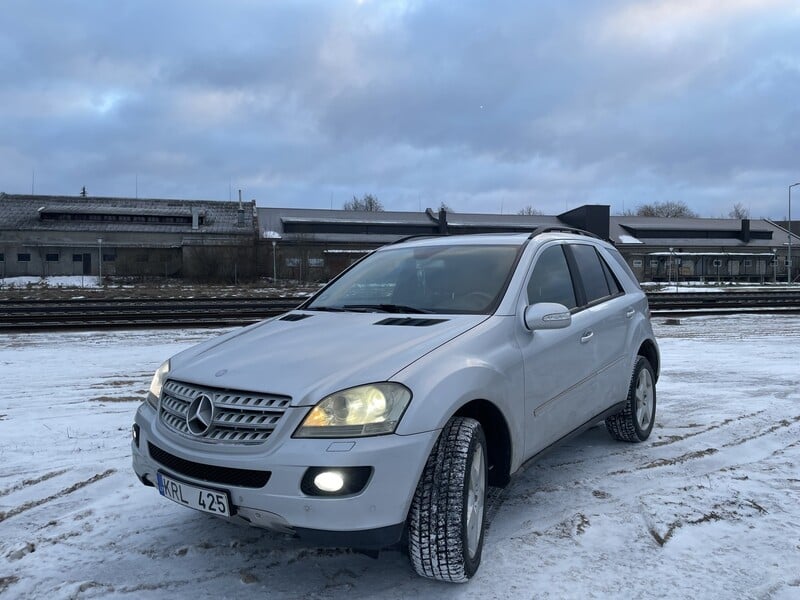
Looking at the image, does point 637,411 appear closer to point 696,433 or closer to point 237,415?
point 696,433

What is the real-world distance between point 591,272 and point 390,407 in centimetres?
265

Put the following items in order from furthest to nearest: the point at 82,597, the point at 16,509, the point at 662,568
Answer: the point at 16,509 < the point at 662,568 < the point at 82,597

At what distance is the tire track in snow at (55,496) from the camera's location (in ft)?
11.6

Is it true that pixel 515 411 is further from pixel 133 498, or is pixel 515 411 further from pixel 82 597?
pixel 133 498

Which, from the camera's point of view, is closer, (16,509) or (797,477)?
(16,509)

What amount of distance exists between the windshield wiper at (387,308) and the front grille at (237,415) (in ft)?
4.06

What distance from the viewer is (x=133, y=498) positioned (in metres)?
3.78

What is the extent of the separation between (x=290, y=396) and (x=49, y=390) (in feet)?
18.4

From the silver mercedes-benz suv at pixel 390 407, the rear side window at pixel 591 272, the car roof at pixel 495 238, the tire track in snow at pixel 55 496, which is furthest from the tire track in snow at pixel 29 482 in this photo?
the rear side window at pixel 591 272

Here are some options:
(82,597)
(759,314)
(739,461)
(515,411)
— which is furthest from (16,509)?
(759,314)

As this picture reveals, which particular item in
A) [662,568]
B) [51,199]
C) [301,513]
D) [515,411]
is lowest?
[662,568]

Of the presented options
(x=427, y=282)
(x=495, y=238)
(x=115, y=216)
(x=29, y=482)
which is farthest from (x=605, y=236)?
(x=29, y=482)

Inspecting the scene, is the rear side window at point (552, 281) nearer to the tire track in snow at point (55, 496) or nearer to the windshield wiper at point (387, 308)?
the windshield wiper at point (387, 308)

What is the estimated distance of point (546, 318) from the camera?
3289 mm
